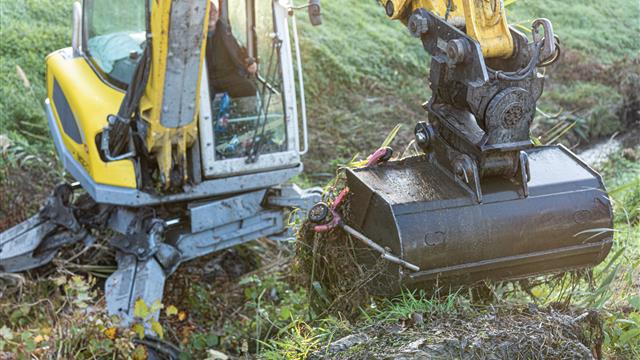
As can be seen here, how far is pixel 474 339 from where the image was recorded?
321 centimetres

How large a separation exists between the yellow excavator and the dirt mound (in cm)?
25

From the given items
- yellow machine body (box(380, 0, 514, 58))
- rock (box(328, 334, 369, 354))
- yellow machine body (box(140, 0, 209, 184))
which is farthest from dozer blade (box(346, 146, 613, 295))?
yellow machine body (box(140, 0, 209, 184))

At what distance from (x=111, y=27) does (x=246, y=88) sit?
109cm

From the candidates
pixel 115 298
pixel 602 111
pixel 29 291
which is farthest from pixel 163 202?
pixel 602 111

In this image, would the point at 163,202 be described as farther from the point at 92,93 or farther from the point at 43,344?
the point at 43,344

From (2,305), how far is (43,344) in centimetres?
105

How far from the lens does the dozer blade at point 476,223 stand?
3.50 m

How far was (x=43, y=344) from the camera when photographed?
470 cm

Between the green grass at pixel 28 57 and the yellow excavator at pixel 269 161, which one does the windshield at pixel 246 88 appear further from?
the green grass at pixel 28 57

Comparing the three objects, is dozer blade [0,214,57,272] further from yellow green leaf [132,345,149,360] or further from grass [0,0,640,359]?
yellow green leaf [132,345,149,360]

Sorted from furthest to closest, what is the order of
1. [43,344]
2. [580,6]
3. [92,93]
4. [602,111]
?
[580,6]
[602,111]
[92,93]
[43,344]

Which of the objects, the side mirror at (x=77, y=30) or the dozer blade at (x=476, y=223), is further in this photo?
the side mirror at (x=77, y=30)

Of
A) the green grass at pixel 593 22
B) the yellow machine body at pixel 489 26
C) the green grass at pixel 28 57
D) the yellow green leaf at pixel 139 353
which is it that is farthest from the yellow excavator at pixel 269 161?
the green grass at pixel 593 22

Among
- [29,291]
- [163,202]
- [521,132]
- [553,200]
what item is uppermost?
[521,132]
